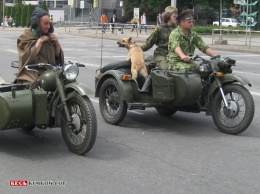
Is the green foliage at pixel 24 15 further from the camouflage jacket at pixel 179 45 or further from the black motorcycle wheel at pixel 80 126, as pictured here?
the black motorcycle wheel at pixel 80 126

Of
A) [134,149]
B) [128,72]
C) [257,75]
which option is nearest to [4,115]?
[134,149]

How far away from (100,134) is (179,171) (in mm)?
1985

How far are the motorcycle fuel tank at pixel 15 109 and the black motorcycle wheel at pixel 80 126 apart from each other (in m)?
0.43

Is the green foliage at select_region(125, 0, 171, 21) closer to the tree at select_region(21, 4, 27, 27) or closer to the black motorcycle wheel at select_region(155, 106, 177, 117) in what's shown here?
the tree at select_region(21, 4, 27, 27)

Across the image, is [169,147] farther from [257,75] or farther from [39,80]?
[257,75]

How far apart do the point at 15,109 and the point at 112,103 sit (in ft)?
8.00

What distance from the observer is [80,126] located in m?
5.92

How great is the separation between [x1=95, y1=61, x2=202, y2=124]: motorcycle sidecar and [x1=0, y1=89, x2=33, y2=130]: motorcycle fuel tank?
200cm

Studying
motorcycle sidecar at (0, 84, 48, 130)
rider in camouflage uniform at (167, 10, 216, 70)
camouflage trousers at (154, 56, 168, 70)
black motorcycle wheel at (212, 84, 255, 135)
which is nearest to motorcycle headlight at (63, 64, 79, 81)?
motorcycle sidecar at (0, 84, 48, 130)

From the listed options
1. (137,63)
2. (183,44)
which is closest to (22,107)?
(137,63)

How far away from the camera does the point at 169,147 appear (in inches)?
261

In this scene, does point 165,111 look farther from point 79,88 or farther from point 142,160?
point 79,88

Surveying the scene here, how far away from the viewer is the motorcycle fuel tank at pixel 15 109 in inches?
233

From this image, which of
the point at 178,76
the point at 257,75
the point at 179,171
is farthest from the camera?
the point at 257,75
